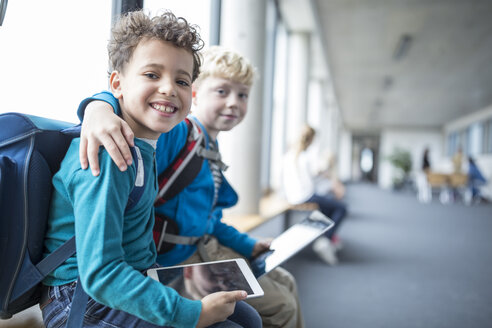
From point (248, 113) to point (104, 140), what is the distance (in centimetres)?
228

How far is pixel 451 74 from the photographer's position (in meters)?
9.07

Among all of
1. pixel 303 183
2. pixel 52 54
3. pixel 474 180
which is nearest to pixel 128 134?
pixel 52 54

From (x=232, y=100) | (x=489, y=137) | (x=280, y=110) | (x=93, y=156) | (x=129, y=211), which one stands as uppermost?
(x=489, y=137)

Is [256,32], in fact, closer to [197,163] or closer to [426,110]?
[197,163]

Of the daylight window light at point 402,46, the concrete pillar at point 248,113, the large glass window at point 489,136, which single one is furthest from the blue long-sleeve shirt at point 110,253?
the large glass window at point 489,136

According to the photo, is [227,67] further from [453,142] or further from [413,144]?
[413,144]

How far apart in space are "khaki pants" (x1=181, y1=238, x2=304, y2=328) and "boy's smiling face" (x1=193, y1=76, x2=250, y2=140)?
47 centimetres

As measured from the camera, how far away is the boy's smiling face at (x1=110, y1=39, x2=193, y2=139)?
854 millimetres

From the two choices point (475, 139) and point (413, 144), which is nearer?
point (475, 139)

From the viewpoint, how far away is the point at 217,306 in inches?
29.9

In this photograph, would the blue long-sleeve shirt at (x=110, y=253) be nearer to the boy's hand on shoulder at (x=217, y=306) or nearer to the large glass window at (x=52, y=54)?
the boy's hand on shoulder at (x=217, y=306)

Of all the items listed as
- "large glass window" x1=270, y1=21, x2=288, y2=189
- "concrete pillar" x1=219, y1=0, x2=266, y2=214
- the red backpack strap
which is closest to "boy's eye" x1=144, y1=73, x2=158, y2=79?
the red backpack strap

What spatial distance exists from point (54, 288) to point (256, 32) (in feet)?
8.37

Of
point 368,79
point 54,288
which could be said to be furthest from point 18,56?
point 368,79
